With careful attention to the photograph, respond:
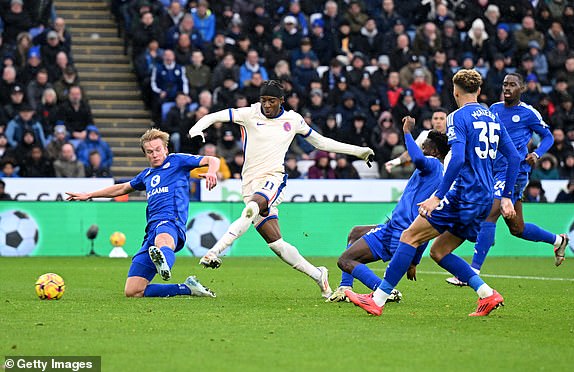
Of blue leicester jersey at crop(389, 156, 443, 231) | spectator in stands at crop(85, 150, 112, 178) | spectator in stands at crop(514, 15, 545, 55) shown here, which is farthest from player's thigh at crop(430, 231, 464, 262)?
spectator in stands at crop(514, 15, 545, 55)

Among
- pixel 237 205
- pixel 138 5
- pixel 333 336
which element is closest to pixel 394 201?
pixel 237 205

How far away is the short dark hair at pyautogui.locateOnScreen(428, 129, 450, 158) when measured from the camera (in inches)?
423

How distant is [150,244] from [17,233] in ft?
28.6

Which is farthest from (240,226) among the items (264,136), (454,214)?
(454,214)

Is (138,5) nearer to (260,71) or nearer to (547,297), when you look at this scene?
(260,71)

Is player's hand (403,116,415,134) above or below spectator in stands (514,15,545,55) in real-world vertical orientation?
below

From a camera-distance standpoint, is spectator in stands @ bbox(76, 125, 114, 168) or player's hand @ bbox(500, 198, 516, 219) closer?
player's hand @ bbox(500, 198, 516, 219)

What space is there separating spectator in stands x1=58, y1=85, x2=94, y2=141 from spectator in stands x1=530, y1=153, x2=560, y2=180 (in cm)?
971

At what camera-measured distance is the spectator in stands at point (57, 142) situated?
870 inches

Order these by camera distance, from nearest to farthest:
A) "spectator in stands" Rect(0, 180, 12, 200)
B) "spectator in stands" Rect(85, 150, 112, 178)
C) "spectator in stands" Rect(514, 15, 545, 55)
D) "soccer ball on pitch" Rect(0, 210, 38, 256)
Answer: "soccer ball on pitch" Rect(0, 210, 38, 256) < "spectator in stands" Rect(0, 180, 12, 200) < "spectator in stands" Rect(85, 150, 112, 178) < "spectator in stands" Rect(514, 15, 545, 55)

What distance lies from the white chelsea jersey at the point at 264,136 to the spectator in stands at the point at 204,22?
13744 millimetres

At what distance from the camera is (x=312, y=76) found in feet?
81.9

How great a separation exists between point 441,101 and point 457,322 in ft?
53.9

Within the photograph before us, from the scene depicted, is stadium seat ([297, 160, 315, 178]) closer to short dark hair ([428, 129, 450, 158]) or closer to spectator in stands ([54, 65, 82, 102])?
spectator in stands ([54, 65, 82, 102])
